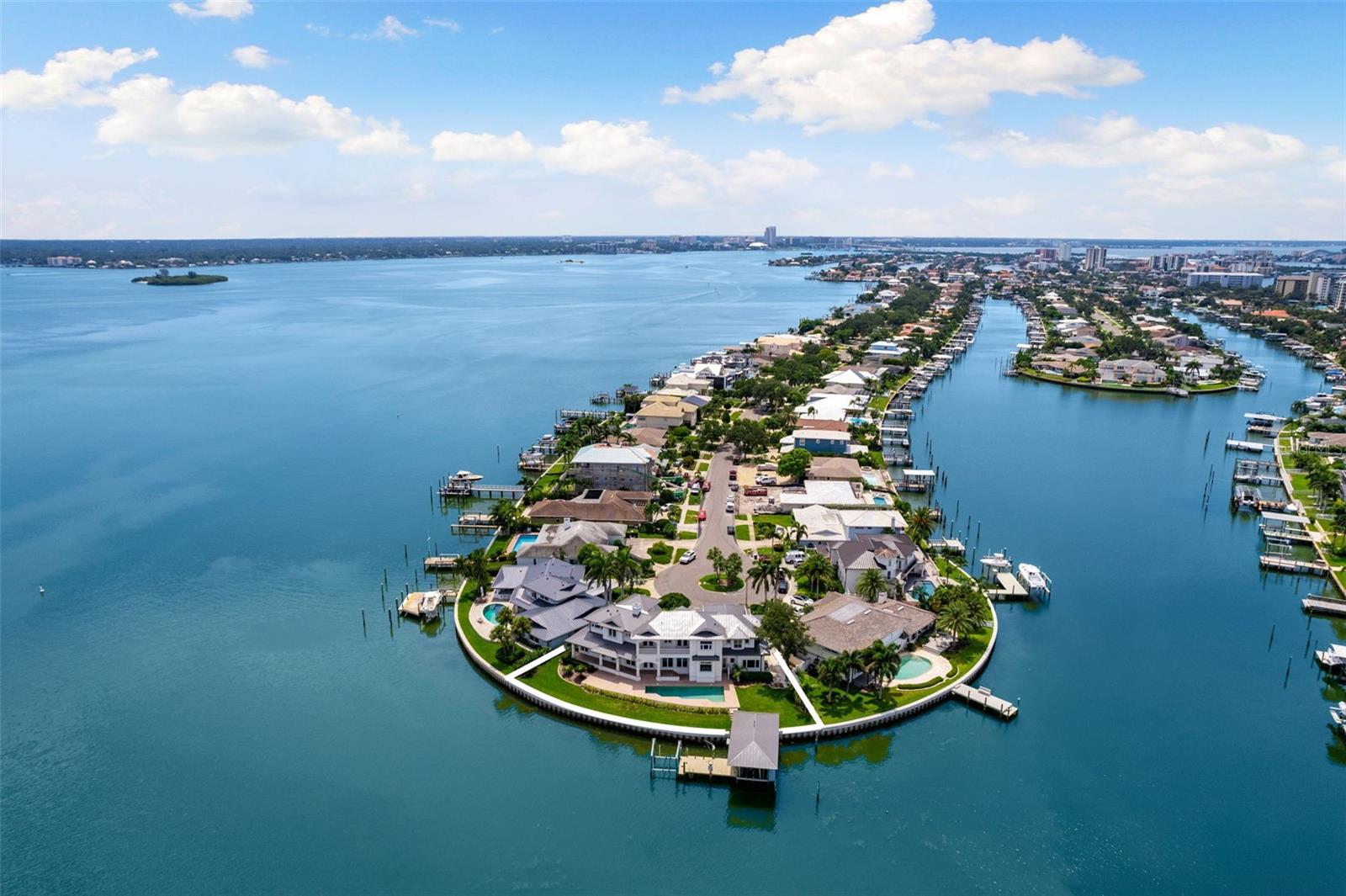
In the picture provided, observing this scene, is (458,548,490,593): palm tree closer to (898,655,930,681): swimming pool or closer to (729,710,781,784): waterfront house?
(729,710,781,784): waterfront house

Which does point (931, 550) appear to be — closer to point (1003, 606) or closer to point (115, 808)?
point (1003, 606)

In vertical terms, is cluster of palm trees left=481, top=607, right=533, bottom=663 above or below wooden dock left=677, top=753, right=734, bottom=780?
above

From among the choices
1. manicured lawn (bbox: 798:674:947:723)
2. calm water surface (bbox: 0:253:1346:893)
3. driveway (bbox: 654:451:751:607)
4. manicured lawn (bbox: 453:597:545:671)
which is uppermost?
driveway (bbox: 654:451:751:607)

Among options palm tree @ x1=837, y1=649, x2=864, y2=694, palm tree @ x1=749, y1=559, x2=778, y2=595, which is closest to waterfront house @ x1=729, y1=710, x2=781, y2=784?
palm tree @ x1=837, y1=649, x2=864, y2=694

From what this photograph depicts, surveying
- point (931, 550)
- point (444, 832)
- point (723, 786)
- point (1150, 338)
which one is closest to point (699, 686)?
point (723, 786)

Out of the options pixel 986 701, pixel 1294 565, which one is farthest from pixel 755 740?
pixel 1294 565

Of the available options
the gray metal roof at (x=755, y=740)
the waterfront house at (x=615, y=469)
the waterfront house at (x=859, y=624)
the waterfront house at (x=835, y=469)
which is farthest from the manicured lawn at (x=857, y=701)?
the waterfront house at (x=835, y=469)

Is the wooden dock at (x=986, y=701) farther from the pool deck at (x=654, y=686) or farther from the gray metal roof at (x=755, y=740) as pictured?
the pool deck at (x=654, y=686)
